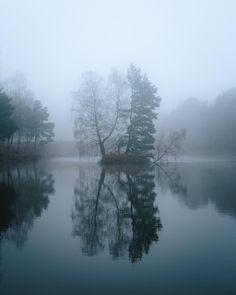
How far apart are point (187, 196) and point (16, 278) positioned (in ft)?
34.0

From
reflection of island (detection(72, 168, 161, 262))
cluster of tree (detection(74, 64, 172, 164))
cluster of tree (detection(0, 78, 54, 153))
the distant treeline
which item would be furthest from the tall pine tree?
the distant treeline

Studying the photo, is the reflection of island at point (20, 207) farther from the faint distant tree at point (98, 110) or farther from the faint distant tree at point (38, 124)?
the faint distant tree at point (38, 124)

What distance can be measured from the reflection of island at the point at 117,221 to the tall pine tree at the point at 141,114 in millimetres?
21950

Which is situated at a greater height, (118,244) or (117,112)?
(117,112)

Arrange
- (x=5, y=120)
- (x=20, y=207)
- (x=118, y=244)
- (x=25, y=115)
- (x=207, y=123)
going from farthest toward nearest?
1. (x=207, y=123)
2. (x=25, y=115)
3. (x=5, y=120)
4. (x=20, y=207)
5. (x=118, y=244)

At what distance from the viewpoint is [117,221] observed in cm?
1038

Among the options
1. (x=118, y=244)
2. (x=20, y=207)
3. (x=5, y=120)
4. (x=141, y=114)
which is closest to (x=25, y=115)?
(x=5, y=120)

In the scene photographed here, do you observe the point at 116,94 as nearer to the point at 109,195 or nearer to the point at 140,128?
the point at 140,128

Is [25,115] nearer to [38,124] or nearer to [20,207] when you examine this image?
[38,124]

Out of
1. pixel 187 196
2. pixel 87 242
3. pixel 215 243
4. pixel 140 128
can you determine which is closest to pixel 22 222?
pixel 87 242

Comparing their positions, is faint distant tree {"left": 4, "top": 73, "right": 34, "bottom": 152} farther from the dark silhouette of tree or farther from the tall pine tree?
the tall pine tree

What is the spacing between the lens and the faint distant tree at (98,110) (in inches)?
1580

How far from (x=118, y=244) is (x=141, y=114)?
32.0 meters

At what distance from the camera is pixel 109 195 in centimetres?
1536
